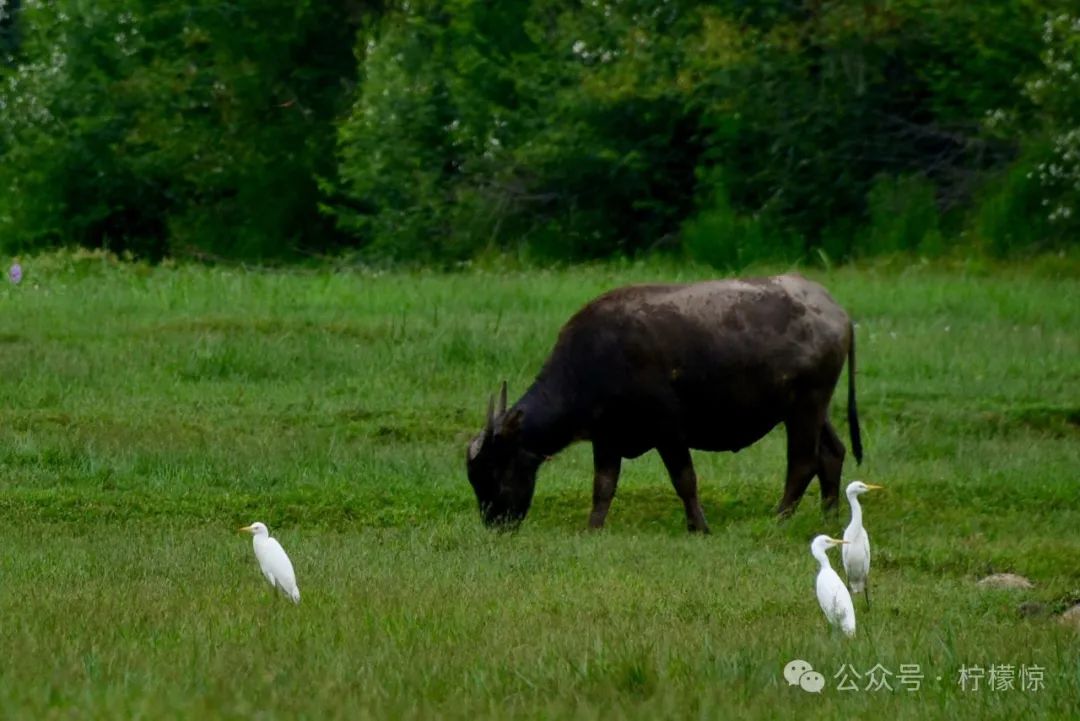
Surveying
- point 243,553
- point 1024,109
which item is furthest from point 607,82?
point 243,553

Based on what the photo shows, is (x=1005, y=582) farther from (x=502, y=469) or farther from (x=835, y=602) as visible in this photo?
(x=502, y=469)

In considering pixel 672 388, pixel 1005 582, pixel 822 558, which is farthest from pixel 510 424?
pixel 822 558

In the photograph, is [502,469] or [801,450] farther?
[801,450]

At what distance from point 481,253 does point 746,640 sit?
26.0 meters

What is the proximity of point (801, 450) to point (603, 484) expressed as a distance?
123 centimetres

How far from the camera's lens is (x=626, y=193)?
110 ft

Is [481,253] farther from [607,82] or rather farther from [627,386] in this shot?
[627,386]

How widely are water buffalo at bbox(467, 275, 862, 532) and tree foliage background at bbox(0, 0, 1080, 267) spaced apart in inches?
534

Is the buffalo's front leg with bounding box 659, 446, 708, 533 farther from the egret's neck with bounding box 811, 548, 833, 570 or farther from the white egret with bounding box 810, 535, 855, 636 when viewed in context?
the white egret with bounding box 810, 535, 855, 636

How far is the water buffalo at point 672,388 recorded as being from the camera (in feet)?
40.1

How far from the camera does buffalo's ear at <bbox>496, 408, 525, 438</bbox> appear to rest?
12273mm

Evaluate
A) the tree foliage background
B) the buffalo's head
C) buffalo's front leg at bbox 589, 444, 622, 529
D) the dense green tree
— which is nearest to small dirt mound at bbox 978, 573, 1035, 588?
buffalo's front leg at bbox 589, 444, 622, 529

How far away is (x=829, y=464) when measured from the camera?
1284 centimetres

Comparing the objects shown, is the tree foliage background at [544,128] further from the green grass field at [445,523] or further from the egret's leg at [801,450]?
the egret's leg at [801,450]
